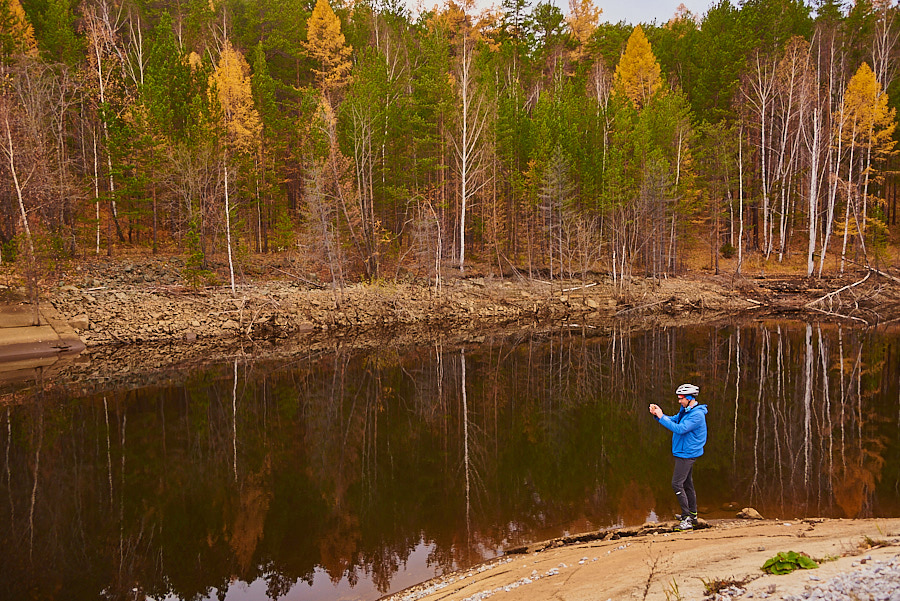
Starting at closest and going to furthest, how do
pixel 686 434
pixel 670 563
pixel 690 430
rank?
1. pixel 670 563
2. pixel 690 430
3. pixel 686 434

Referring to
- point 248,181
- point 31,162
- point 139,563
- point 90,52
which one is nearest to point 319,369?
point 139,563

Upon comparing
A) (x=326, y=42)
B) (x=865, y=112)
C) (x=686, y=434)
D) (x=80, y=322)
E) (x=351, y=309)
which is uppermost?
(x=326, y=42)

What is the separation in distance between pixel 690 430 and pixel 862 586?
11.1ft

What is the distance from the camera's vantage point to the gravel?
443 cm

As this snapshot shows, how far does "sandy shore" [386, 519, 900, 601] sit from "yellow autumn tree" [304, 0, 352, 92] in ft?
122

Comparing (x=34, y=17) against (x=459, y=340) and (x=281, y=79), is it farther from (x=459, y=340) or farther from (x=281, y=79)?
(x=459, y=340)

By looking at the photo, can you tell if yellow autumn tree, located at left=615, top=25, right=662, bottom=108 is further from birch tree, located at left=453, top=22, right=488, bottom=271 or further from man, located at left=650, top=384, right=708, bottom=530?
man, located at left=650, top=384, right=708, bottom=530

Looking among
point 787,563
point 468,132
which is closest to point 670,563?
point 787,563

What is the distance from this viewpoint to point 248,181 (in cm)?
3650

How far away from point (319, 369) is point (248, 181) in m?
19.4

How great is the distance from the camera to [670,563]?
629 centimetres

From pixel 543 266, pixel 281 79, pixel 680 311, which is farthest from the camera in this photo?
pixel 281 79

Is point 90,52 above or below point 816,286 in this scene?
above

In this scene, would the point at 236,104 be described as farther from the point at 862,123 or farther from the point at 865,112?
the point at 865,112
